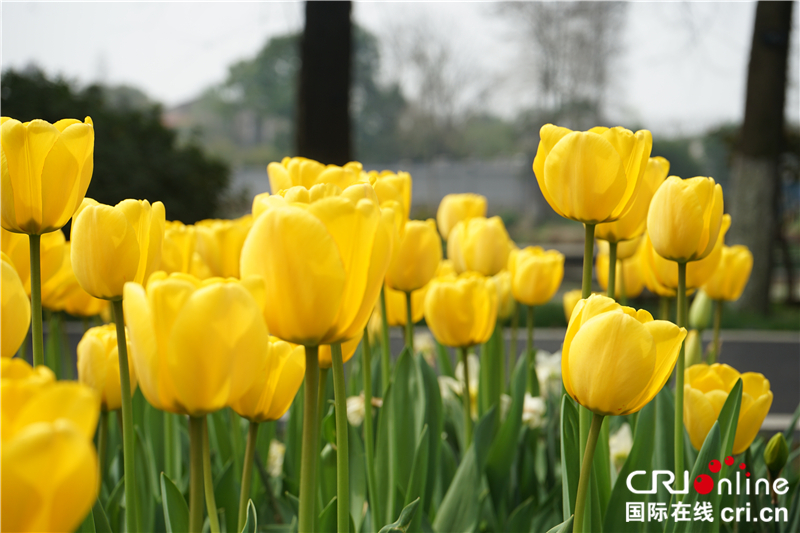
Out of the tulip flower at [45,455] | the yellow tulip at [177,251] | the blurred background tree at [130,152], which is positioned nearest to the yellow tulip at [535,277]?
the yellow tulip at [177,251]

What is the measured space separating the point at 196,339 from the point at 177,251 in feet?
2.51

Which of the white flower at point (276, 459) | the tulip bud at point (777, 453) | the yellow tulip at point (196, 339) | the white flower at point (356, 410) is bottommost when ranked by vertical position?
the white flower at point (276, 459)

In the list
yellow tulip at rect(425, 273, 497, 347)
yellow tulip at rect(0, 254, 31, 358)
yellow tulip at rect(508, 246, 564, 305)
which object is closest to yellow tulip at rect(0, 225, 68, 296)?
yellow tulip at rect(0, 254, 31, 358)

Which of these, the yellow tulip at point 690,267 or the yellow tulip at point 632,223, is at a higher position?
the yellow tulip at point 632,223

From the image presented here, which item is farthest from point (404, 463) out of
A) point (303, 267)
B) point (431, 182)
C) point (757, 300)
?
point (431, 182)

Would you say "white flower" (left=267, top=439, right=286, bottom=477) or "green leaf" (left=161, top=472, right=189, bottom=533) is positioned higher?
"green leaf" (left=161, top=472, right=189, bottom=533)

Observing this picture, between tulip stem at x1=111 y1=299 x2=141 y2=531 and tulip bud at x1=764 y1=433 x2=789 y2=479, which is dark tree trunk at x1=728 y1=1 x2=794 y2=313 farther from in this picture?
tulip stem at x1=111 y1=299 x2=141 y2=531

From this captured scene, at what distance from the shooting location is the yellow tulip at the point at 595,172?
94 centimetres

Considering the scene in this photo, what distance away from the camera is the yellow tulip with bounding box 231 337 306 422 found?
83 cm

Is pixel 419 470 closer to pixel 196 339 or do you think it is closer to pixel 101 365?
pixel 101 365

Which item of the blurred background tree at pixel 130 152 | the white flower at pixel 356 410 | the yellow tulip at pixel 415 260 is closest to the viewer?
the yellow tulip at pixel 415 260

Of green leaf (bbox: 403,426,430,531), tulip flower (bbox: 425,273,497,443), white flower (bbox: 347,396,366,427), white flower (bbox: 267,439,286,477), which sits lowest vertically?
white flower (bbox: 267,439,286,477)

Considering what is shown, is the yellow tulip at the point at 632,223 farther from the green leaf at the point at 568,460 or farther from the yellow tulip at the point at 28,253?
the yellow tulip at the point at 28,253

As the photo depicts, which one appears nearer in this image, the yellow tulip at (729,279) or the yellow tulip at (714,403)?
the yellow tulip at (714,403)
